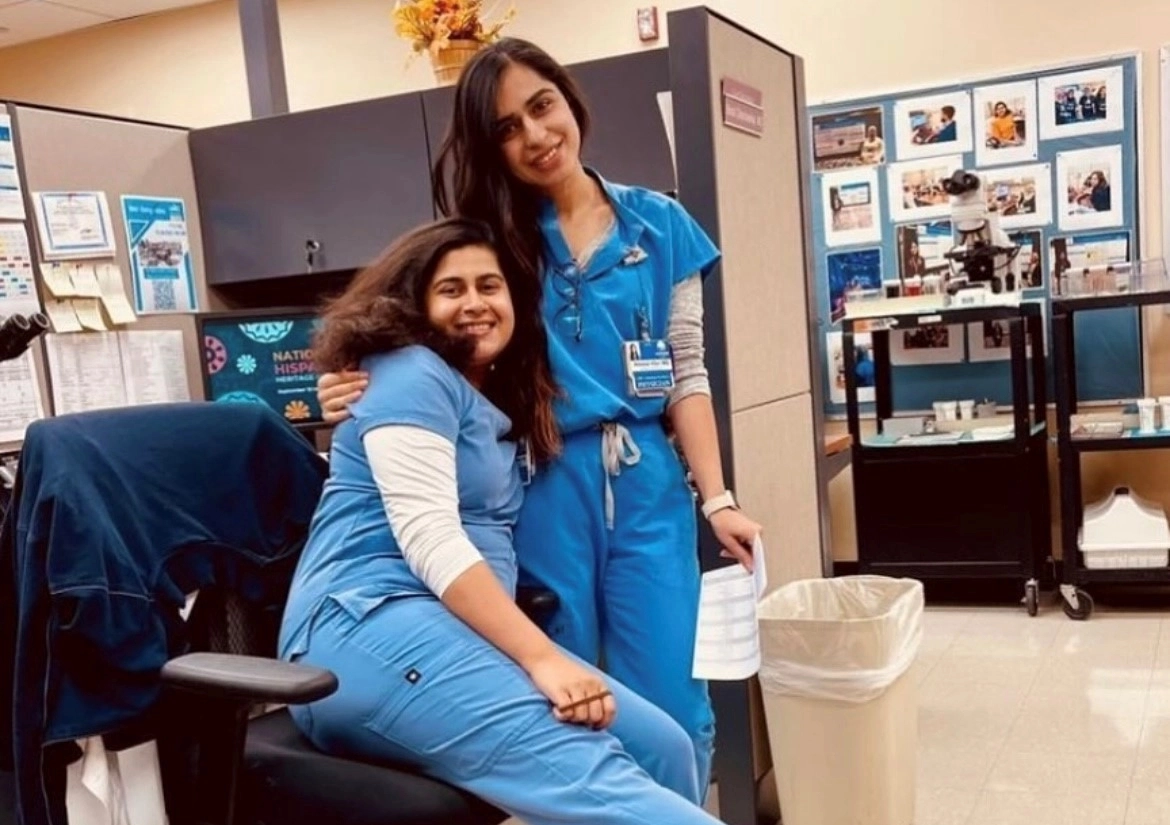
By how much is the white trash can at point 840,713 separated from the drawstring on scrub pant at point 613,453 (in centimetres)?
58

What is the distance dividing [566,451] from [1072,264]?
2875 millimetres

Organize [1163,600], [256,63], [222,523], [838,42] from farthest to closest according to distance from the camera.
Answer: [838,42] → [1163,600] → [256,63] → [222,523]

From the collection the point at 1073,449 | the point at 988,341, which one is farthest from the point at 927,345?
the point at 1073,449

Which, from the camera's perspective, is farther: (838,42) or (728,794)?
(838,42)

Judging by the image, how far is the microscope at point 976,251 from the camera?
142 inches

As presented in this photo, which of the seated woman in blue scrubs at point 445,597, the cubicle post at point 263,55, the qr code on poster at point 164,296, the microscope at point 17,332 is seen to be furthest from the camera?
the cubicle post at point 263,55

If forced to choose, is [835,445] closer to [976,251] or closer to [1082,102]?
[976,251]

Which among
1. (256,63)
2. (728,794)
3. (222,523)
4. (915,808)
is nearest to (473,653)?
(222,523)

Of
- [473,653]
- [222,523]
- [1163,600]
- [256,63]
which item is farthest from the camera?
[1163,600]

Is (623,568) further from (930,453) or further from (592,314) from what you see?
(930,453)

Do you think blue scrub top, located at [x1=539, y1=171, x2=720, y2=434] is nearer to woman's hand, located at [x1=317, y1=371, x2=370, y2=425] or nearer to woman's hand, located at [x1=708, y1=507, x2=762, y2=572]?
woman's hand, located at [x1=708, y1=507, x2=762, y2=572]

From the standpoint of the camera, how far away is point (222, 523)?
153 cm

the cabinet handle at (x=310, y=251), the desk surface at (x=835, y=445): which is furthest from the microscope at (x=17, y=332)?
the desk surface at (x=835, y=445)

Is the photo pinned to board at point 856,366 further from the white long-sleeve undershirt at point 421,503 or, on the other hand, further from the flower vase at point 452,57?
the white long-sleeve undershirt at point 421,503
